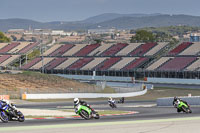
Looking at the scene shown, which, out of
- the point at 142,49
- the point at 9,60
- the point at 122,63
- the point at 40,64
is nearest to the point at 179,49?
the point at 142,49

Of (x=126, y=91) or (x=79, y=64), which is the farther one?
(x=79, y=64)

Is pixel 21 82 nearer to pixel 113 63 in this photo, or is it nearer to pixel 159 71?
pixel 159 71

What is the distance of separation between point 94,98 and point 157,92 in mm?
13073

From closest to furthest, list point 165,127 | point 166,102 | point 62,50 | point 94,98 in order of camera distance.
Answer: point 165,127, point 166,102, point 94,98, point 62,50

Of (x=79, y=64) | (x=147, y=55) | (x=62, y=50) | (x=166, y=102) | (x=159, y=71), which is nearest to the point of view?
(x=166, y=102)

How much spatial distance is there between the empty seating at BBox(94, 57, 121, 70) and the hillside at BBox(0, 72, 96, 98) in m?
31.8

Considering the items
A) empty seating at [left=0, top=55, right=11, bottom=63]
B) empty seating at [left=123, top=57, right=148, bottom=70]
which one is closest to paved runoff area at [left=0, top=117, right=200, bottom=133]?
empty seating at [left=123, top=57, right=148, bottom=70]

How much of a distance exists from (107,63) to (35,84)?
43.4 meters

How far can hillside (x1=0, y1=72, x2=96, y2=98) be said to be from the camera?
77188mm

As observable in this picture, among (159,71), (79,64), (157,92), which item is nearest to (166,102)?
(157,92)

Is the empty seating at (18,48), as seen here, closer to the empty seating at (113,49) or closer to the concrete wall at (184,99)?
the empty seating at (113,49)

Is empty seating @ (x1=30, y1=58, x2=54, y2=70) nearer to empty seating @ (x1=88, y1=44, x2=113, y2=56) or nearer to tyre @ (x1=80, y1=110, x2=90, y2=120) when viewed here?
empty seating @ (x1=88, y1=44, x2=113, y2=56)

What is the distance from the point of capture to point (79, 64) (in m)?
133

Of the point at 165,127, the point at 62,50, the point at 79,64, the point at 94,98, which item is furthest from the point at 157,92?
the point at 62,50
